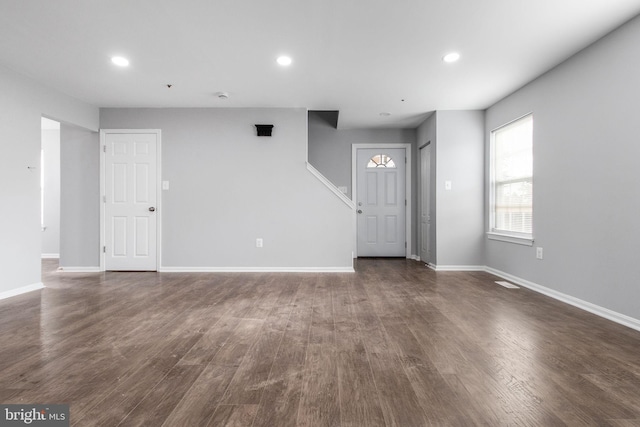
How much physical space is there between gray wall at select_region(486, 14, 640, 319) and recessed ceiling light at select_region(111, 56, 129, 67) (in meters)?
4.40

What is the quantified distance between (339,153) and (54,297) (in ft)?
15.3

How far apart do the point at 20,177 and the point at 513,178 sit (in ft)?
19.2

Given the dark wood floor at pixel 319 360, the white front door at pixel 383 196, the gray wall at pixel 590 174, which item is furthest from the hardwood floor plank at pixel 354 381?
the white front door at pixel 383 196

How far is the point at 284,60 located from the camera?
10.9 ft

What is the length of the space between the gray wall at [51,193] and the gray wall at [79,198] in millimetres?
1852

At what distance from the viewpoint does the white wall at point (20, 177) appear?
3.45m

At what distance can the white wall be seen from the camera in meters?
3.45

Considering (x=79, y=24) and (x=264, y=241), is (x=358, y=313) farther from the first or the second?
(x=79, y=24)

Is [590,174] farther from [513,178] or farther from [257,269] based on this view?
[257,269]

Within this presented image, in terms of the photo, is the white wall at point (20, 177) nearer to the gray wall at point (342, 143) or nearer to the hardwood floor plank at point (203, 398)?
the hardwood floor plank at point (203, 398)

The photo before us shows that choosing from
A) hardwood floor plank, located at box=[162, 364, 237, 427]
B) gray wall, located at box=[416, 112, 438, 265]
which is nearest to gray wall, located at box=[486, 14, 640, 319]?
gray wall, located at box=[416, 112, 438, 265]

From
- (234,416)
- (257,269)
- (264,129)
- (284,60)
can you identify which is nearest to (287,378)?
(234,416)

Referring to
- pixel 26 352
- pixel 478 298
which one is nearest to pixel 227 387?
pixel 26 352

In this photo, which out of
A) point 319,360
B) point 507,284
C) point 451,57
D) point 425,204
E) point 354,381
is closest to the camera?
point 354,381
